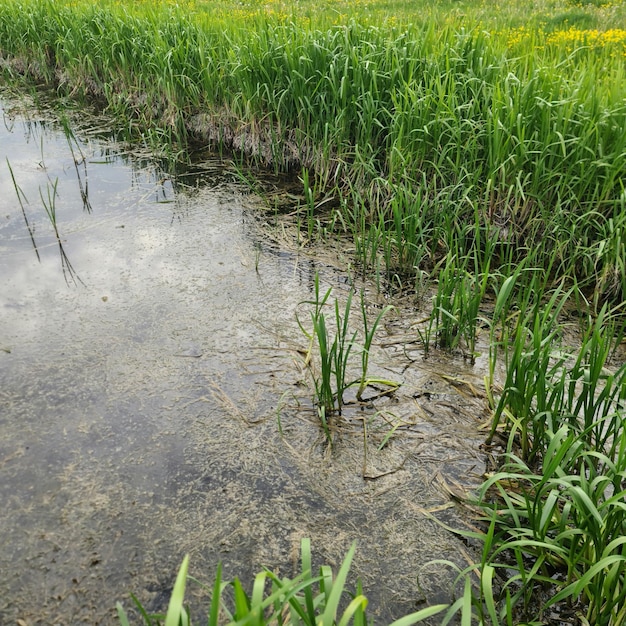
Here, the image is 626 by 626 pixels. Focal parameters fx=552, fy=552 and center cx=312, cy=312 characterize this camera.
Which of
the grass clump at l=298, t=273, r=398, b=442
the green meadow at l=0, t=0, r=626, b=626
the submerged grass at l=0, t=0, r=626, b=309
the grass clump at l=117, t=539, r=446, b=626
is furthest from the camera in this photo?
the submerged grass at l=0, t=0, r=626, b=309

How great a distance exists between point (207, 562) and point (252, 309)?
1.14 metres

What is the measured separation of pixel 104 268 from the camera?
8.30 feet

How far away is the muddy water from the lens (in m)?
1.31

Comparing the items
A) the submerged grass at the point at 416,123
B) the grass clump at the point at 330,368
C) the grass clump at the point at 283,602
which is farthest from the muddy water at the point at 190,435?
the submerged grass at the point at 416,123

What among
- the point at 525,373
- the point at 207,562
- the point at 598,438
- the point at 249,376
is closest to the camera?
the point at 207,562

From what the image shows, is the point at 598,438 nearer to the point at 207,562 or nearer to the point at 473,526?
the point at 473,526

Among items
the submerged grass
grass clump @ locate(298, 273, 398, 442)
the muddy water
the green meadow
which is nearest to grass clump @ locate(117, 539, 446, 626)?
the green meadow

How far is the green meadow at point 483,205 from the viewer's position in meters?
1.20

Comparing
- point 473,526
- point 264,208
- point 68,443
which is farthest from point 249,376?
point 264,208

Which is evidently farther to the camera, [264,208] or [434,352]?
[264,208]

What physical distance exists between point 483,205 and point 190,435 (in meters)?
1.72

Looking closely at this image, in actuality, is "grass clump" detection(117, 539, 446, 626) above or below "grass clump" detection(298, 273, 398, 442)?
above

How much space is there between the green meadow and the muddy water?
0.13 metres

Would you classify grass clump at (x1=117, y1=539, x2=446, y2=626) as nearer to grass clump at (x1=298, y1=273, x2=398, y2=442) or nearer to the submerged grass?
grass clump at (x1=298, y1=273, x2=398, y2=442)
